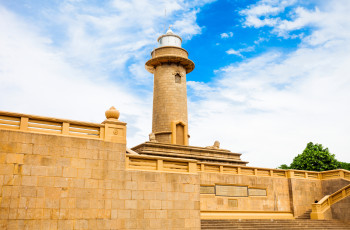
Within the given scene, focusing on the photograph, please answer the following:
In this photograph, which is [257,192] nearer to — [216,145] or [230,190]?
[230,190]

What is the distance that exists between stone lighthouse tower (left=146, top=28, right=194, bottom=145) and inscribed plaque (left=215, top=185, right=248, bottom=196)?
795cm

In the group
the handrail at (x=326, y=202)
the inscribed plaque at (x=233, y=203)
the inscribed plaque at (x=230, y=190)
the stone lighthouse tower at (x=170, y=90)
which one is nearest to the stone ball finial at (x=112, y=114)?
the inscribed plaque at (x=230, y=190)

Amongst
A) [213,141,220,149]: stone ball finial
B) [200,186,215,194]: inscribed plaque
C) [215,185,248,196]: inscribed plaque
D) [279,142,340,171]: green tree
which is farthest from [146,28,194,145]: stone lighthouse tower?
[279,142,340,171]: green tree

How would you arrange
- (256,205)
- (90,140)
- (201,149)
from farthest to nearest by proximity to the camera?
(201,149) → (256,205) → (90,140)

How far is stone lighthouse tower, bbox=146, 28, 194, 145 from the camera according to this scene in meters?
29.0

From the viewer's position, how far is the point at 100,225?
41.9 ft

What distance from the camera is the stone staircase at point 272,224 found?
1859 cm

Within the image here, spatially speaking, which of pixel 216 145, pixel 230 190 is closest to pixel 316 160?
pixel 216 145

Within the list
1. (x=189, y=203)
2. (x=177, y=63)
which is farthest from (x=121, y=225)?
(x=177, y=63)

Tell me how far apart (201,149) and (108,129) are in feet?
48.2

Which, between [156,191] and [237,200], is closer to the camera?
[156,191]

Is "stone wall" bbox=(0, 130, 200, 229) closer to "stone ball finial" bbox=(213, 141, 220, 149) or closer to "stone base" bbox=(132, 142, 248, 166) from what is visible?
"stone base" bbox=(132, 142, 248, 166)

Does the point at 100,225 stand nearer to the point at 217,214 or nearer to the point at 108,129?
the point at 108,129

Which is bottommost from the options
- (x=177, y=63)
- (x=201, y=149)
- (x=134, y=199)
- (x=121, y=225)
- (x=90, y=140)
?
(x=121, y=225)
